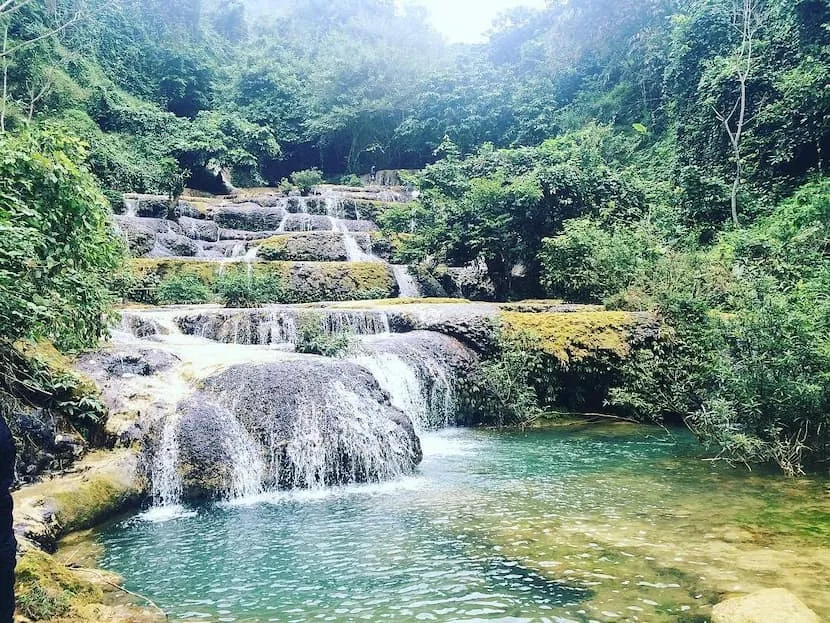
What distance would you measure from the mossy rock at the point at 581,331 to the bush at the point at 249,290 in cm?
645

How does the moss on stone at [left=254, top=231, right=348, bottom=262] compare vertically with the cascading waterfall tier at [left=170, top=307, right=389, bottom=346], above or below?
above

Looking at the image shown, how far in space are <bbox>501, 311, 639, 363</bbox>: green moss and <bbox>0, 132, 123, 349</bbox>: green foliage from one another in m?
7.99

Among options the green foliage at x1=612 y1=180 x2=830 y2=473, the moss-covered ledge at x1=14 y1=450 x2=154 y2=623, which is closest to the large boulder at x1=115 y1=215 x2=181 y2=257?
the moss-covered ledge at x1=14 y1=450 x2=154 y2=623

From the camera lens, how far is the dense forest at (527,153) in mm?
7059

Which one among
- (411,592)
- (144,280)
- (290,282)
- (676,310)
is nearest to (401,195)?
(290,282)

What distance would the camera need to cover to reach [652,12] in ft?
97.8

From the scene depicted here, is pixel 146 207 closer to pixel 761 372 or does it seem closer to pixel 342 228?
pixel 342 228

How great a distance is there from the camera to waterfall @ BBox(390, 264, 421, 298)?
18.5m

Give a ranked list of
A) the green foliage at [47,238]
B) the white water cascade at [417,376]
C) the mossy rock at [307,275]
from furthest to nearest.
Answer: the mossy rock at [307,275], the white water cascade at [417,376], the green foliage at [47,238]

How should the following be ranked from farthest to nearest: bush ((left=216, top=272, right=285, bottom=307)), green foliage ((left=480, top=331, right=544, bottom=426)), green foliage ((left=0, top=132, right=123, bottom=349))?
bush ((left=216, top=272, right=285, bottom=307)) → green foliage ((left=480, top=331, right=544, bottom=426)) → green foliage ((left=0, top=132, right=123, bottom=349))

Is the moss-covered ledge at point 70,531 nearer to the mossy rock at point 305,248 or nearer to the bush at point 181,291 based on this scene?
the bush at point 181,291

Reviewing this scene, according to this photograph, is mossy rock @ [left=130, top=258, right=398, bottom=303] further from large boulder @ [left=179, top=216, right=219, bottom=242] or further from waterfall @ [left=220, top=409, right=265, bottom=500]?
waterfall @ [left=220, top=409, right=265, bottom=500]

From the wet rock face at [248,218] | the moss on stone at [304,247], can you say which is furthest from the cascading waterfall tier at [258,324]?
the wet rock face at [248,218]

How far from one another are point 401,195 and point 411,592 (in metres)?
26.3
